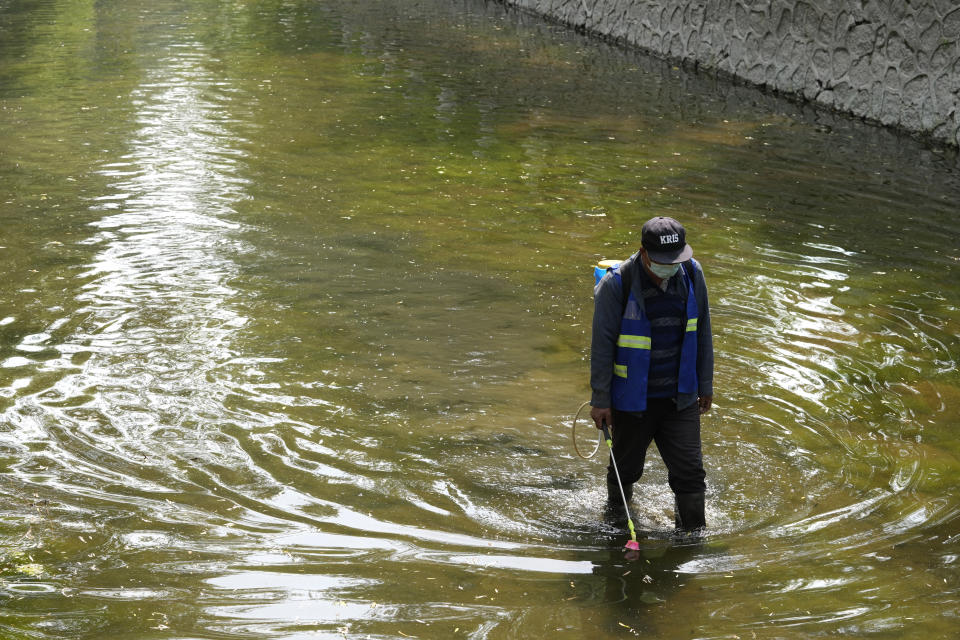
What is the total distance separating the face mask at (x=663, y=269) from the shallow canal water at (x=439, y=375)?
4.99ft

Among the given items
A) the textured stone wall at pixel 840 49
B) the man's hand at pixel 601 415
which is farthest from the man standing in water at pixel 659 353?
the textured stone wall at pixel 840 49

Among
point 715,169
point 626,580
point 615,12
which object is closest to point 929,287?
point 715,169

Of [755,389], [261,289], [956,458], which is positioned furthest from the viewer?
[261,289]

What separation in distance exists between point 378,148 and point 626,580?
10362mm

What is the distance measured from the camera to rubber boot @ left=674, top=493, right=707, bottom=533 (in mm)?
5926

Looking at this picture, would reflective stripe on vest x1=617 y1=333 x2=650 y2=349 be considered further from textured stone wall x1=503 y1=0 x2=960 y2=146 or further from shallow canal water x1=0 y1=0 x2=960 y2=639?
textured stone wall x1=503 y1=0 x2=960 y2=146

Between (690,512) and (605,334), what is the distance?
1.15 metres

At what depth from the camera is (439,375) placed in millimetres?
8125

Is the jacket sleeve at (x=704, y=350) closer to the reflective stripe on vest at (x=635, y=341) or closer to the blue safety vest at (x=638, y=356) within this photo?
the blue safety vest at (x=638, y=356)

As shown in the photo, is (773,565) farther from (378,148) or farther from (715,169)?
(378,148)

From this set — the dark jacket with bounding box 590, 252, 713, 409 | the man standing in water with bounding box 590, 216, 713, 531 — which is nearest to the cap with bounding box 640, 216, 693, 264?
the man standing in water with bounding box 590, 216, 713, 531

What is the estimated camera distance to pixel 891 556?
5.71 m

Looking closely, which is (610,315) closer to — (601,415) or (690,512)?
(601,415)

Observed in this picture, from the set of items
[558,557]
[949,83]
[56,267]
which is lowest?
[56,267]
